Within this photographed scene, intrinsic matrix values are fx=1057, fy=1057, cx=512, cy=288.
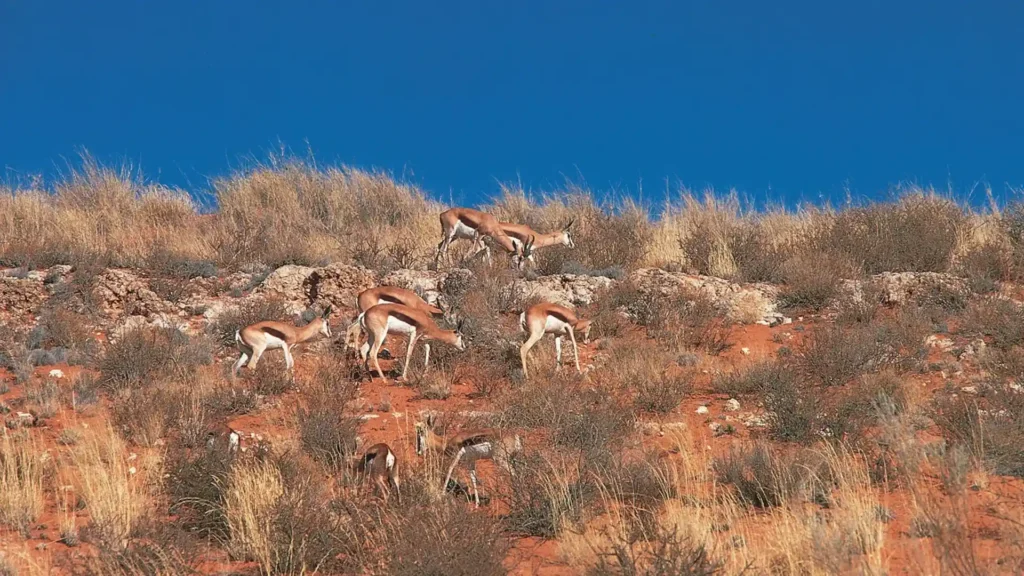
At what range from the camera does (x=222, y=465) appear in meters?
8.40

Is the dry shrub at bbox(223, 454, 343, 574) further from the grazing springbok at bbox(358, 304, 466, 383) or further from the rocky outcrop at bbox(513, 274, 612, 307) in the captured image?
the rocky outcrop at bbox(513, 274, 612, 307)

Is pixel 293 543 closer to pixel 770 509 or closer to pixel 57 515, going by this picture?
pixel 57 515

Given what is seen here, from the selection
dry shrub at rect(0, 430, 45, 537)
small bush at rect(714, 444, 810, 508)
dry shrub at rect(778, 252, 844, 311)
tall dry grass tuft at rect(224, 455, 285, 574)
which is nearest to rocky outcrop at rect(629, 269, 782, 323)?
dry shrub at rect(778, 252, 844, 311)

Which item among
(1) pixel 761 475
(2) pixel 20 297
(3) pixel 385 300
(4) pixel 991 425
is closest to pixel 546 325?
(3) pixel 385 300

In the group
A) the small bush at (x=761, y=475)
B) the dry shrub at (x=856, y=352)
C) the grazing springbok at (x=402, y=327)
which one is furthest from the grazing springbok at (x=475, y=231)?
the small bush at (x=761, y=475)

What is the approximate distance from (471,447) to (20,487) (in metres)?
3.75

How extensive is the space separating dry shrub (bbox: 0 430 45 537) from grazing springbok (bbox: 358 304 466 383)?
16.0 feet

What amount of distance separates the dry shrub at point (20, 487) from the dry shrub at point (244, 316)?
19.2 feet

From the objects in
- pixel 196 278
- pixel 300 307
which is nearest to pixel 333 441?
pixel 300 307

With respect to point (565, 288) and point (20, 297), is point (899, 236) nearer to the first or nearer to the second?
point (565, 288)

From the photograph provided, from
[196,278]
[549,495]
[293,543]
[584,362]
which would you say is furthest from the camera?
[196,278]

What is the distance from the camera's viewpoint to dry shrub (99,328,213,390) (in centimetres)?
1288

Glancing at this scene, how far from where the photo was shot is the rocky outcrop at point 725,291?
15.8m

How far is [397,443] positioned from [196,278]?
8475 mm
